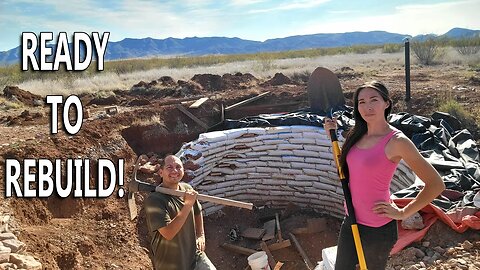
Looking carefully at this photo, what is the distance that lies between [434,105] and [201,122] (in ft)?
13.5

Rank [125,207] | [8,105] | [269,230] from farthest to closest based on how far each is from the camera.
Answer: [8,105], [269,230], [125,207]

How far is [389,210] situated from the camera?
2.15 metres

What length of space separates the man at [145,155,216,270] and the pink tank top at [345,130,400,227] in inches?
40.8

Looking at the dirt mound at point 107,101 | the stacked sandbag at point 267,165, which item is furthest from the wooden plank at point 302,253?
the dirt mound at point 107,101

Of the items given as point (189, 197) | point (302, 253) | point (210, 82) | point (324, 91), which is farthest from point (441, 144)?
point (210, 82)

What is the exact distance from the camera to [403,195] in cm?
404

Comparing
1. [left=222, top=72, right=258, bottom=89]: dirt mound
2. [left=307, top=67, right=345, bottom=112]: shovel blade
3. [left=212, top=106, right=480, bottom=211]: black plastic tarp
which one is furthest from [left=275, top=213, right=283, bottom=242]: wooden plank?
[left=222, top=72, right=258, bottom=89]: dirt mound

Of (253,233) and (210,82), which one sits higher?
(210,82)

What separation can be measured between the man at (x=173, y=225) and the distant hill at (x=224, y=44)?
146400 mm

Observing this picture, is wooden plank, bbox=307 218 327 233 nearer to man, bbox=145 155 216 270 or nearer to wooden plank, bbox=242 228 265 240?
wooden plank, bbox=242 228 265 240

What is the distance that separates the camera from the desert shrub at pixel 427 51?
21141 millimetres

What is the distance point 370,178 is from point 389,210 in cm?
18

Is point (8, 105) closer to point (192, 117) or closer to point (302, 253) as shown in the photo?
point (192, 117)

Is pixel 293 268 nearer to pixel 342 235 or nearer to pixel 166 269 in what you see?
pixel 166 269
